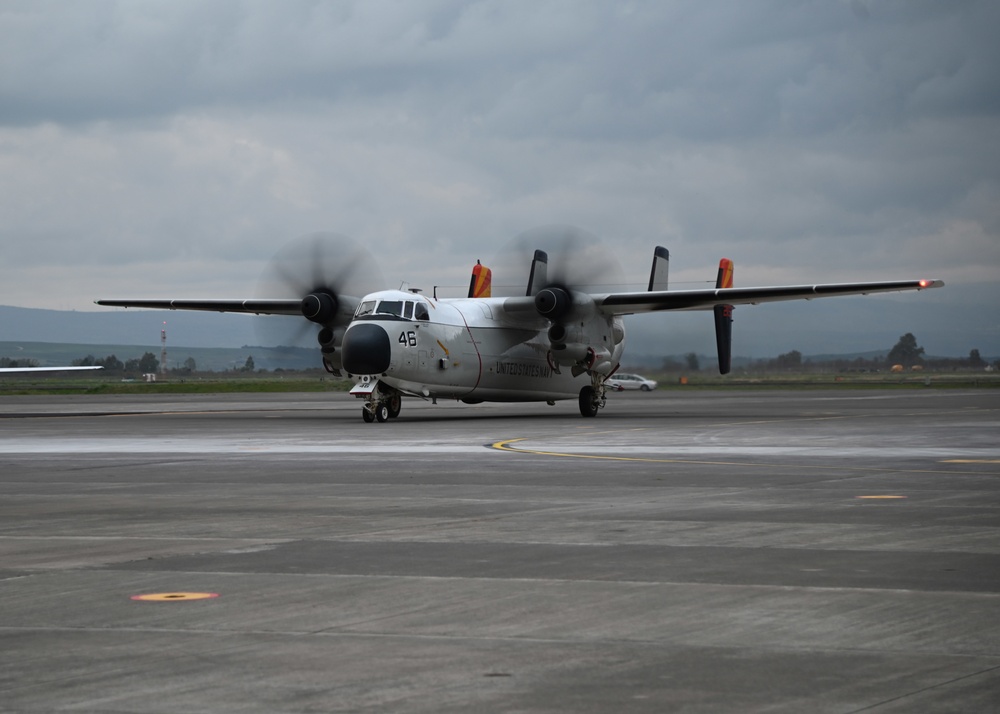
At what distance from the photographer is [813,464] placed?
19.1 metres

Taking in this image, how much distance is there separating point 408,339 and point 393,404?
103 inches

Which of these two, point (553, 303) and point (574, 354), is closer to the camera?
point (553, 303)

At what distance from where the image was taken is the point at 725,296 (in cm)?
3853

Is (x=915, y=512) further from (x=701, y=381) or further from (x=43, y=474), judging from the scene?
(x=701, y=381)

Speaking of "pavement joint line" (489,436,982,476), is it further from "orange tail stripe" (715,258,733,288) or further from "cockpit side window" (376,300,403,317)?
"orange tail stripe" (715,258,733,288)

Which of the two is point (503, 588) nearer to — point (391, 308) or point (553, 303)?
point (391, 308)

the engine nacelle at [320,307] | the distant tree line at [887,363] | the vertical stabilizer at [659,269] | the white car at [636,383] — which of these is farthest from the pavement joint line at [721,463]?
the white car at [636,383]

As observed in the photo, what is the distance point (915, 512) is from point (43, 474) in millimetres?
12704

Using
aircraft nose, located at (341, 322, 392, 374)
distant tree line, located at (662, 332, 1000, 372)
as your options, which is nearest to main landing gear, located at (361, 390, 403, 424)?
aircraft nose, located at (341, 322, 392, 374)

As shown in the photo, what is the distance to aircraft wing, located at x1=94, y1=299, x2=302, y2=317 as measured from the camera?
42531mm

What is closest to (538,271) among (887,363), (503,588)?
(503,588)

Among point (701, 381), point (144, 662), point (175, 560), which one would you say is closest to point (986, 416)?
point (175, 560)

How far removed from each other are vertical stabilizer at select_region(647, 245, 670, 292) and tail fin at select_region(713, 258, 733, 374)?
2118mm

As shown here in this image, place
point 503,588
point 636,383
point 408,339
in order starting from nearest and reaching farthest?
1. point 503,588
2. point 408,339
3. point 636,383
